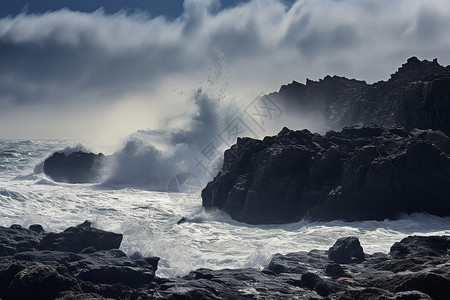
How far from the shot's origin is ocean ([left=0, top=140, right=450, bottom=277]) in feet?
109

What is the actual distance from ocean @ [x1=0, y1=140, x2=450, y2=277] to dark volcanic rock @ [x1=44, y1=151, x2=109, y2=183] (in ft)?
47.0

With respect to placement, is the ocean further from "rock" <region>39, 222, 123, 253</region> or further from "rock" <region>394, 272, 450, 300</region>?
"rock" <region>394, 272, 450, 300</region>

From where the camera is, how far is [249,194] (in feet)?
155

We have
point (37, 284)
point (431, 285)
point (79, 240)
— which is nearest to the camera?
point (431, 285)

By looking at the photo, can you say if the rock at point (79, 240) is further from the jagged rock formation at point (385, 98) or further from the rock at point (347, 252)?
the jagged rock formation at point (385, 98)

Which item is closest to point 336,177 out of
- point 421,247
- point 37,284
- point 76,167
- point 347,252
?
point 421,247

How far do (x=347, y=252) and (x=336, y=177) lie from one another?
19116 millimetres

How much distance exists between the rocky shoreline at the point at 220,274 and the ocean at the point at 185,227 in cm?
357

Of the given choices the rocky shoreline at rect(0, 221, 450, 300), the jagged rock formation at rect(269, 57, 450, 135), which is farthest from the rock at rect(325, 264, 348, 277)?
the jagged rock formation at rect(269, 57, 450, 135)

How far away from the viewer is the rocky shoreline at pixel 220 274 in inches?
735

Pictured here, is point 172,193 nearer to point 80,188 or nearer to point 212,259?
point 80,188

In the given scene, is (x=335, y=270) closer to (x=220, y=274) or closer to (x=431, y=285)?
(x=220, y=274)

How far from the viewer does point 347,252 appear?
1123 inches

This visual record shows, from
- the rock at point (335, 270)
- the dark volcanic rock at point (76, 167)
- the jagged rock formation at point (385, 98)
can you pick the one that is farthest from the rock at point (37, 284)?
the dark volcanic rock at point (76, 167)
